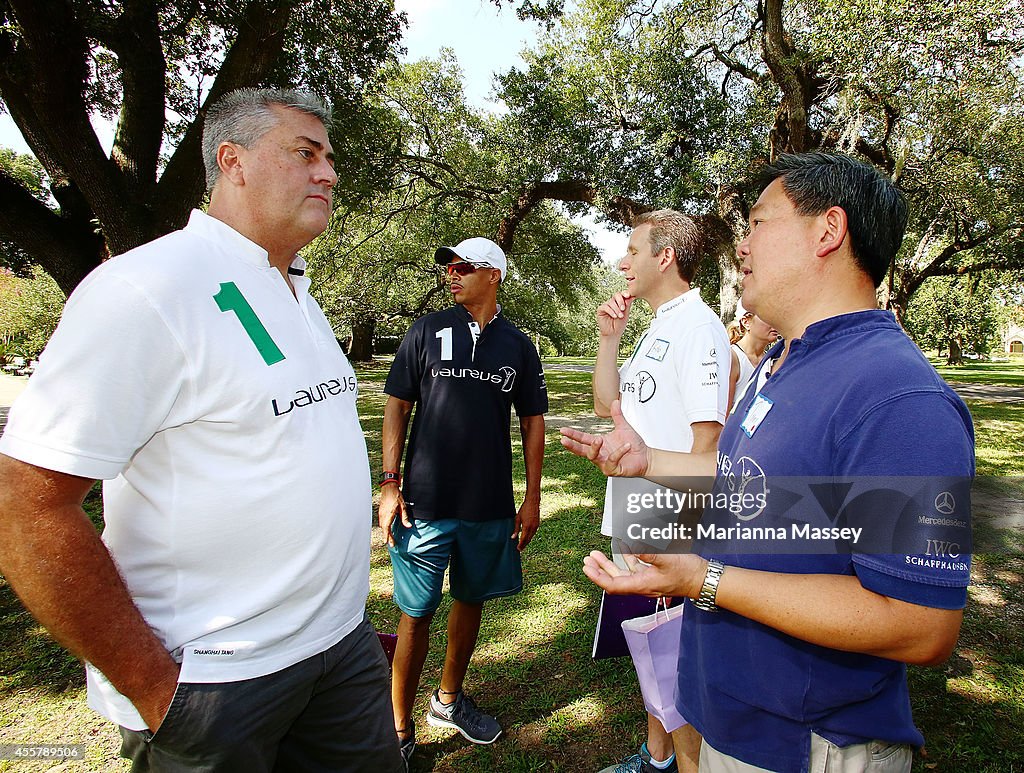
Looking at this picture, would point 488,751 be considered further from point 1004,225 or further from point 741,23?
point 1004,225

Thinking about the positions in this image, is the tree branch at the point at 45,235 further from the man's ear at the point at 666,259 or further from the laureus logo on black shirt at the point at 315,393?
the man's ear at the point at 666,259

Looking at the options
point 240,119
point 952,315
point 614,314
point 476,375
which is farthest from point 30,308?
point 952,315

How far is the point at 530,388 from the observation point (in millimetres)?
3193

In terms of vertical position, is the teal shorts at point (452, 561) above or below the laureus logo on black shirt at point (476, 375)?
below

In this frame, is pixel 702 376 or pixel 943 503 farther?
pixel 702 376

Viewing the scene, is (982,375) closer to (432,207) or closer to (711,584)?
(432,207)

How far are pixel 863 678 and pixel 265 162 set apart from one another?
223 centimetres

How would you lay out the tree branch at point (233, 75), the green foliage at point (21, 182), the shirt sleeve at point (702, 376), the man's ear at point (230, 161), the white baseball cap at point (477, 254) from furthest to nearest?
the green foliage at point (21, 182), the tree branch at point (233, 75), the white baseball cap at point (477, 254), the shirt sleeve at point (702, 376), the man's ear at point (230, 161)

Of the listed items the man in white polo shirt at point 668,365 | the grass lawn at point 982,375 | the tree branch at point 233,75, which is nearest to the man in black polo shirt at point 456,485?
the man in white polo shirt at point 668,365

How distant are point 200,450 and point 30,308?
153ft

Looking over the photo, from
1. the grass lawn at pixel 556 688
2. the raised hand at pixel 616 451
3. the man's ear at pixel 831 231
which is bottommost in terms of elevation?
the grass lawn at pixel 556 688

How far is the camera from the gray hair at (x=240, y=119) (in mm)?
1879

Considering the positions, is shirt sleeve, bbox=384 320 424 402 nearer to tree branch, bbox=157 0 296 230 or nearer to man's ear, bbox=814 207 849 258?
man's ear, bbox=814 207 849 258

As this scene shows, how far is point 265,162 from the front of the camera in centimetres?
187
